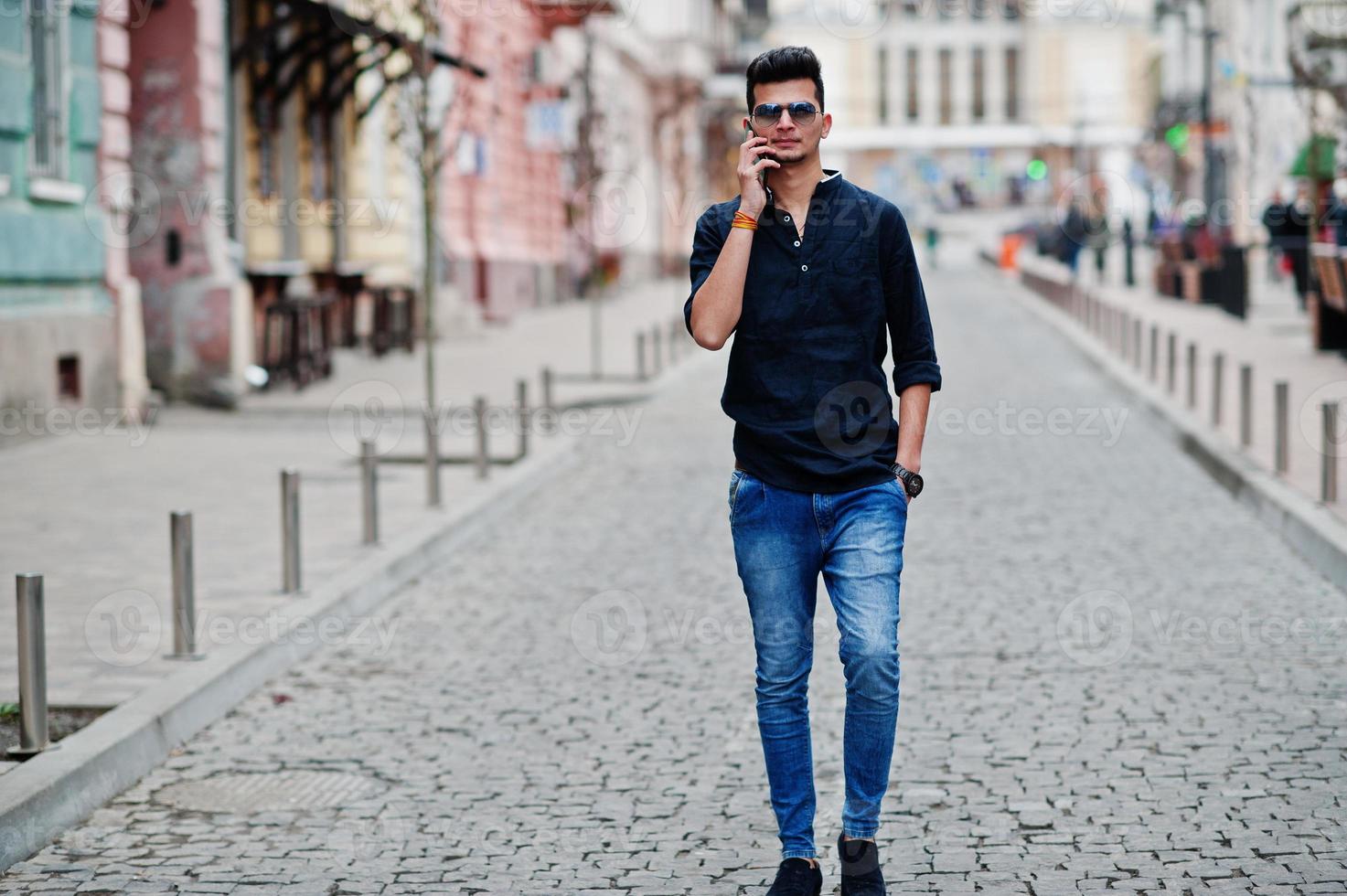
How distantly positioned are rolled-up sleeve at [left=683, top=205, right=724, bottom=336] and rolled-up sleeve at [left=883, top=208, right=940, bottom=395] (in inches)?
14.7

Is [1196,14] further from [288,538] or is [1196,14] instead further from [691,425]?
[288,538]

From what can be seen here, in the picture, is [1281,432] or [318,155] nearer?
[1281,432]

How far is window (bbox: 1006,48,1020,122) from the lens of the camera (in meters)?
103

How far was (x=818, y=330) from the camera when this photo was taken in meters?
4.36

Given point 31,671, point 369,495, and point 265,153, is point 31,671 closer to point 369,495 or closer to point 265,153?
point 369,495

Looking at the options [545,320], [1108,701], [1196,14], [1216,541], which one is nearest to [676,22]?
[1196,14]

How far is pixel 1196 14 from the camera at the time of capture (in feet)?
209

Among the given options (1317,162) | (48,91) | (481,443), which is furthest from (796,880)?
(1317,162)

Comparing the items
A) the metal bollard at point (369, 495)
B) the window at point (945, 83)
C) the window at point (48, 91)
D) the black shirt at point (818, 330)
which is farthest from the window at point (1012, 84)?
the black shirt at point (818, 330)

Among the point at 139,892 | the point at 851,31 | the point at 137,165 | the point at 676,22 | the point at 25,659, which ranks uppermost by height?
the point at 851,31

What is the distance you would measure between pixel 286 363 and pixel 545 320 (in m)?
14.6

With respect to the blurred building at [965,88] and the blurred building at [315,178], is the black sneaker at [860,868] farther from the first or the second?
the blurred building at [965,88]

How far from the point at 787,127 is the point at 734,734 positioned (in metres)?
2.85

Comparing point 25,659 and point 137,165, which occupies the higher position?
point 137,165
